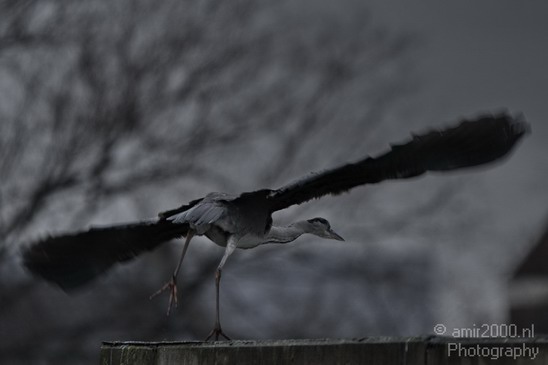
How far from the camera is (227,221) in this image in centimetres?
643

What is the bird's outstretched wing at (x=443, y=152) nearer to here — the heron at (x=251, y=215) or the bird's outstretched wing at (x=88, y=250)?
the heron at (x=251, y=215)

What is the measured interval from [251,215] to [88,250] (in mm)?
1175

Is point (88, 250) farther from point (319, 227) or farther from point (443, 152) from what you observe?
point (443, 152)

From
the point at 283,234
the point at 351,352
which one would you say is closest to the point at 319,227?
the point at 283,234

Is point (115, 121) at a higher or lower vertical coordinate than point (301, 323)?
higher

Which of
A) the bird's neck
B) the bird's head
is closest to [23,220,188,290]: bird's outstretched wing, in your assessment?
the bird's neck

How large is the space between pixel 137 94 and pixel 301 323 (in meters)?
4.84

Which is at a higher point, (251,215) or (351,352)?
(251,215)

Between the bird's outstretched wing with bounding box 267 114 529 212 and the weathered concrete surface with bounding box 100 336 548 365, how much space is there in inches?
45.0

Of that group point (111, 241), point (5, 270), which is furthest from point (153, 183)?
point (111, 241)

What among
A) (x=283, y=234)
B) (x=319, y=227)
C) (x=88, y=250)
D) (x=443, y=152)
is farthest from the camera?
(x=88, y=250)

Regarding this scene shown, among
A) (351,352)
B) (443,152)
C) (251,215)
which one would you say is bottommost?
(351,352)

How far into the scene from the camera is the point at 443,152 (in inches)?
237

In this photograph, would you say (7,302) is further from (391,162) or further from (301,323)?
(391,162)
